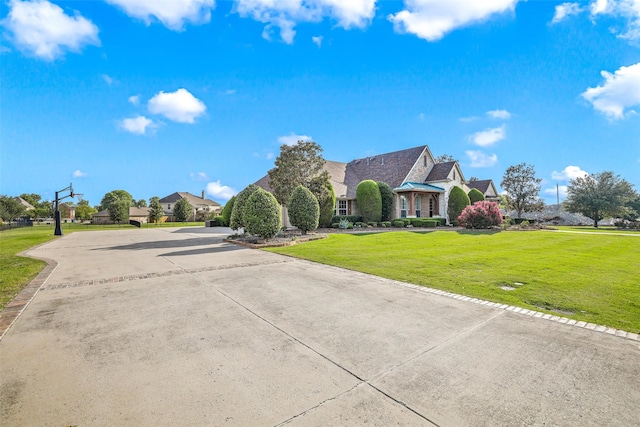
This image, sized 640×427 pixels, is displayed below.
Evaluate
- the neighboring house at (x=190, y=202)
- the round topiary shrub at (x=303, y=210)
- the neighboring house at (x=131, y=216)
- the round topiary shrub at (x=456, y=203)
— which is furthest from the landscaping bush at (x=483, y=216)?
the neighboring house at (x=131, y=216)

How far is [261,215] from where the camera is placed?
1316cm

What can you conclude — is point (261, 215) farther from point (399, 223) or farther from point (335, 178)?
point (335, 178)

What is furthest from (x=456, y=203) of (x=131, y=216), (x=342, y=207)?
(x=131, y=216)

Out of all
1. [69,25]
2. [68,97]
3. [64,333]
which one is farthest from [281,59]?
[64,333]

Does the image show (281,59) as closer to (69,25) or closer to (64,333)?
(69,25)

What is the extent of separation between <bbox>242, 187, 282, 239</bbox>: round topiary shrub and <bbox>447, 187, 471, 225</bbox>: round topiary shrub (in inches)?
797

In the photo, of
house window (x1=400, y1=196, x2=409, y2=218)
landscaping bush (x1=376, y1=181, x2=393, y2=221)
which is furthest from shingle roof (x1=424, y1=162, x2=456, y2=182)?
landscaping bush (x1=376, y1=181, x2=393, y2=221)

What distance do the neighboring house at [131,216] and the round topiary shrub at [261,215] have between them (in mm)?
53954

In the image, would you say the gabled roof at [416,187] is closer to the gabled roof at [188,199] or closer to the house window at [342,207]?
the house window at [342,207]

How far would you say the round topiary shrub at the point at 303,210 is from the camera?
15609 millimetres

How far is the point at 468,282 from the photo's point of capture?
21.4 feet

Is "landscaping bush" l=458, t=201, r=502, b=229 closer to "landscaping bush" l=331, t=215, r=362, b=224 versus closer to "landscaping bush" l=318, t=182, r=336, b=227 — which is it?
"landscaping bush" l=331, t=215, r=362, b=224

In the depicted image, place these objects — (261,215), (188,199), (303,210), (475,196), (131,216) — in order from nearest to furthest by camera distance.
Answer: (261,215), (303,210), (475,196), (131,216), (188,199)

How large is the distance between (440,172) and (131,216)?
64275 mm
